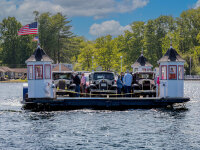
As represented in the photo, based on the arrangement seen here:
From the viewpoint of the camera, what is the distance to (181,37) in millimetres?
107688

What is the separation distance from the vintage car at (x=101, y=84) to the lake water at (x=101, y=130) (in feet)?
6.73

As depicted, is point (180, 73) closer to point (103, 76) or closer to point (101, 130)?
point (103, 76)

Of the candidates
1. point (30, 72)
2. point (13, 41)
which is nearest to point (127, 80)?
point (30, 72)

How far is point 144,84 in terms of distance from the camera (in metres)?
30.2

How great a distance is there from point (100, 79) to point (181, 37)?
82.5 m

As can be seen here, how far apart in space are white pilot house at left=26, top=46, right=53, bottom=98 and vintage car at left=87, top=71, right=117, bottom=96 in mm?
3463

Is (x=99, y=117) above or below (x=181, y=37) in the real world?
below

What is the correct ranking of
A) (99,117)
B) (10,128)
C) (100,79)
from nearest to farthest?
(10,128), (99,117), (100,79)

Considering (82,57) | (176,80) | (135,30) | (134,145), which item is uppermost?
(135,30)

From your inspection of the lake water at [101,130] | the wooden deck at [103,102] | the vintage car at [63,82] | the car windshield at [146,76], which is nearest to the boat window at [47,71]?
the wooden deck at [103,102]

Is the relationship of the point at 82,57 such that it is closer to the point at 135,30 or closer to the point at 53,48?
the point at 53,48

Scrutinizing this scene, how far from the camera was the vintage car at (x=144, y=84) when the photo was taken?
30.0m

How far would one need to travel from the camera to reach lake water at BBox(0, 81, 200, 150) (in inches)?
651

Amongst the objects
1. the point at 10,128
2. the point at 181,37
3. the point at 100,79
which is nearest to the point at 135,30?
the point at 181,37
